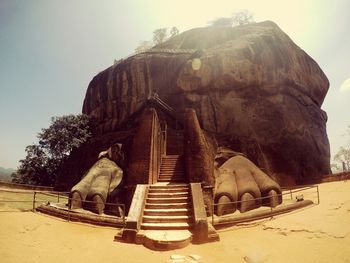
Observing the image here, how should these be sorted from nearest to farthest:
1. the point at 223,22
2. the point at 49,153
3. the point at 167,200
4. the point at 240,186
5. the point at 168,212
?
the point at 168,212 → the point at 167,200 → the point at 240,186 → the point at 49,153 → the point at 223,22

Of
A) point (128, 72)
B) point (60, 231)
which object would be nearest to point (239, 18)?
point (128, 72)

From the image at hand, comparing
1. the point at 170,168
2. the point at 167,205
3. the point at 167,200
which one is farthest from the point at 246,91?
the point at 167,205

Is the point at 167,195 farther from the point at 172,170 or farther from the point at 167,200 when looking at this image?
the point at 172,170

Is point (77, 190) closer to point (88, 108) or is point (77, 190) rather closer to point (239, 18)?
point (88, 108)

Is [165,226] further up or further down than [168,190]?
further down

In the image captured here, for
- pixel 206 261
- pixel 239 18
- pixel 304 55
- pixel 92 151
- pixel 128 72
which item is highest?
pixel 239 18

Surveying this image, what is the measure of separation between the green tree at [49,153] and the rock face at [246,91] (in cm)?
496

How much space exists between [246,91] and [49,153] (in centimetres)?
2025

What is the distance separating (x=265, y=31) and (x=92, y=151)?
21648 mm

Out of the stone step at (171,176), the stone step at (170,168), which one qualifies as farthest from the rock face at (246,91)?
the stone step at (171,176)

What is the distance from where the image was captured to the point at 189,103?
24.6 m

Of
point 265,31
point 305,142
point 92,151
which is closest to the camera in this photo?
point 92,151

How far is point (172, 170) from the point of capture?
40.7 ft

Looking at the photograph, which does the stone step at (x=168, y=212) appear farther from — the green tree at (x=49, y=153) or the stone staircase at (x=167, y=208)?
the green tree at (x=49, y=153)
